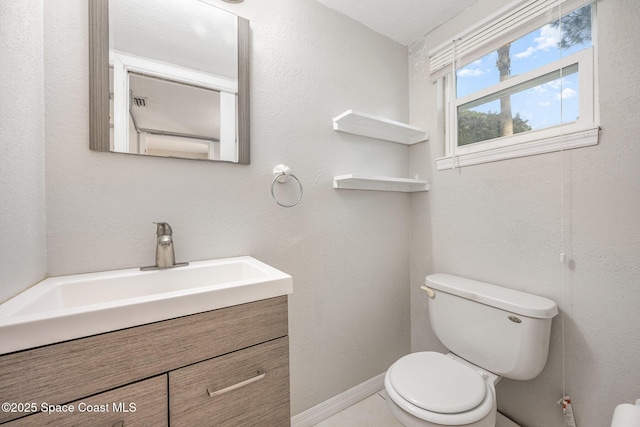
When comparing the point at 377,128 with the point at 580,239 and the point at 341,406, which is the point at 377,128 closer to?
the point at 580,239

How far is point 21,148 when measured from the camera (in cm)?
73

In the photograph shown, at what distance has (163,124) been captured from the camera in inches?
40.4

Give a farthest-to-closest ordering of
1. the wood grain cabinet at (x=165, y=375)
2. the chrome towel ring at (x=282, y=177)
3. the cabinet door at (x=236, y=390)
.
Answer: the chrome towel ring at (x=282, y=177) < the cabinet door at (x=236, y=390) < the wood grain cabinet at (x=165, y=375)

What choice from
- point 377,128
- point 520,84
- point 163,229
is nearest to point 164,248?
point 163,229

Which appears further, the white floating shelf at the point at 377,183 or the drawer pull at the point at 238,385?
the white floating shelf at the point at 377,183

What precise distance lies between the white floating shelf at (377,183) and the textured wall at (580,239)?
272mm

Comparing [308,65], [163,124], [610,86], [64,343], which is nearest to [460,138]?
[610,86]

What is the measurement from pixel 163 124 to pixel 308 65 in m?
0.81

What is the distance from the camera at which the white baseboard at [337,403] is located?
1359 mm

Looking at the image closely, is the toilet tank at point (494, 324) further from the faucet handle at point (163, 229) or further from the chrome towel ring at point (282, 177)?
the faucet handle at point (163, 229)

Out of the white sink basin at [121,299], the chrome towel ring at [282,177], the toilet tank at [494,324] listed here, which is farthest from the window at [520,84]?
the white sink basin at [121,299]

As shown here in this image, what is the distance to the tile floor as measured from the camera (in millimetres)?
1385

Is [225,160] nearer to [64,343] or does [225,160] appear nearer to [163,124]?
[163,124]

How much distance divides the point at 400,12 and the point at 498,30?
21.1 inches
